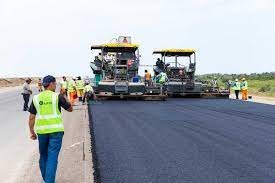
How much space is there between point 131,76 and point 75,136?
51.7 feet

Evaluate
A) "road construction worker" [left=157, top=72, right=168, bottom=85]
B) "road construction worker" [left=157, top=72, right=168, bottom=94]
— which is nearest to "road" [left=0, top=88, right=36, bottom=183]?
"road construction worker" [left=157, top=72, right=168, bottom=94]

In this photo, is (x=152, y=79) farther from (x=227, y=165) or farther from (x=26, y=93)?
(x=227, y=165)

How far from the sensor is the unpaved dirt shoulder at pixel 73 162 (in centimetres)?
920

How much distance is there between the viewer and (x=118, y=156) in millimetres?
10859

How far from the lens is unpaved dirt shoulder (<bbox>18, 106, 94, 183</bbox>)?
9.20m

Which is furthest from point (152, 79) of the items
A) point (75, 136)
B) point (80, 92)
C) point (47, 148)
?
point (47, 148)

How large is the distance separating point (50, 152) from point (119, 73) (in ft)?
73.1

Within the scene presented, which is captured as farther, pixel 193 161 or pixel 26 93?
pixel 26 93

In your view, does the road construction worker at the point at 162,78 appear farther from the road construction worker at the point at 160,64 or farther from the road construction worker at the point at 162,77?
the road construction worker at the point at 160,64

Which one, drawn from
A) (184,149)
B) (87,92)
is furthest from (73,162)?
(87,92)

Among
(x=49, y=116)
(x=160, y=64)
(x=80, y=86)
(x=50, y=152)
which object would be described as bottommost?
(x=50, y=152)

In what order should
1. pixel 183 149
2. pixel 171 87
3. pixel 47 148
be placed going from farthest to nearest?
1. pixel 171 87
2. pixel 183 149
3. pixel 47 148

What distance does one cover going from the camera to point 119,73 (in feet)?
99.8

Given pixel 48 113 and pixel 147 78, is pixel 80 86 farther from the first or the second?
pixel 48 113
